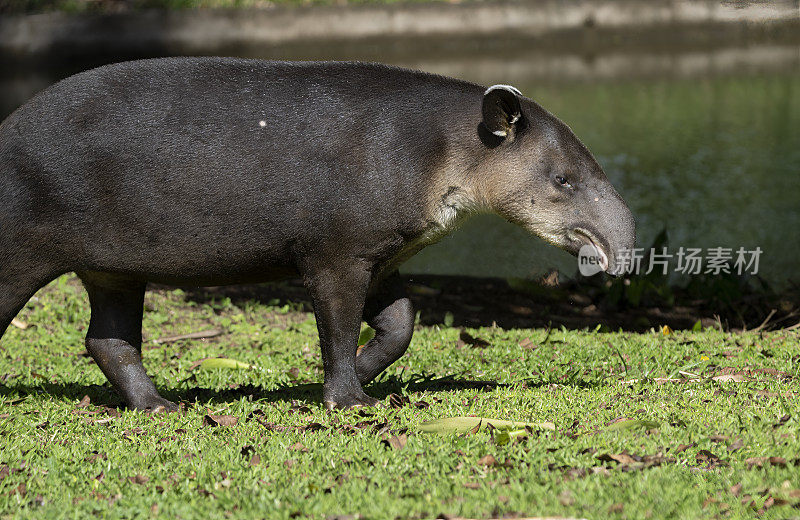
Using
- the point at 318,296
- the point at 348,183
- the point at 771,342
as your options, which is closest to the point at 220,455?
the point at 318,296

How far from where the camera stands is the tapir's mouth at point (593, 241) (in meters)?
5.52

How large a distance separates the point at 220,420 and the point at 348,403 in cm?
66

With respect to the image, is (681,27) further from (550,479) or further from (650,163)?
(550,479)

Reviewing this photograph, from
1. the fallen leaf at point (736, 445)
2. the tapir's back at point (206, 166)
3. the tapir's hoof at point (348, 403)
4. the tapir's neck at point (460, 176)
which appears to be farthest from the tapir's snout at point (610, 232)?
the tapir's hoof at point (348, 403)

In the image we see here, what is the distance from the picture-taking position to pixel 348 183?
548 centimetres

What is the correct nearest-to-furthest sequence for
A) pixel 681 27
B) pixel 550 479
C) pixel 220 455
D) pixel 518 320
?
pixel 550 479, pixel 220 455, pixel 518 320, pixel 681 27

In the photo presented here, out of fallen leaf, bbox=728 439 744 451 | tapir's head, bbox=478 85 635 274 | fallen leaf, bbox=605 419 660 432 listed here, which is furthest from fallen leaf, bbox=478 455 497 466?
tapir's head, bbox=478 85 635 274

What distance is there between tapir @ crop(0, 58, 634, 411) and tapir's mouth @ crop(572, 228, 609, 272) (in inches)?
0.4

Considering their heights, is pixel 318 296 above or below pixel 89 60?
above

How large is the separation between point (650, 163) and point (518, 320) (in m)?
4.41

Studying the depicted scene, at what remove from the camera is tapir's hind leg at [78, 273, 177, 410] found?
612 cm

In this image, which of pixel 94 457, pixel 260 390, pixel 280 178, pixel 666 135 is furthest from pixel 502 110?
pixel 666 135

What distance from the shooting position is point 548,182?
562 centimetres

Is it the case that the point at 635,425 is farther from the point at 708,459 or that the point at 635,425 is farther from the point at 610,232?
the point at 610,232
